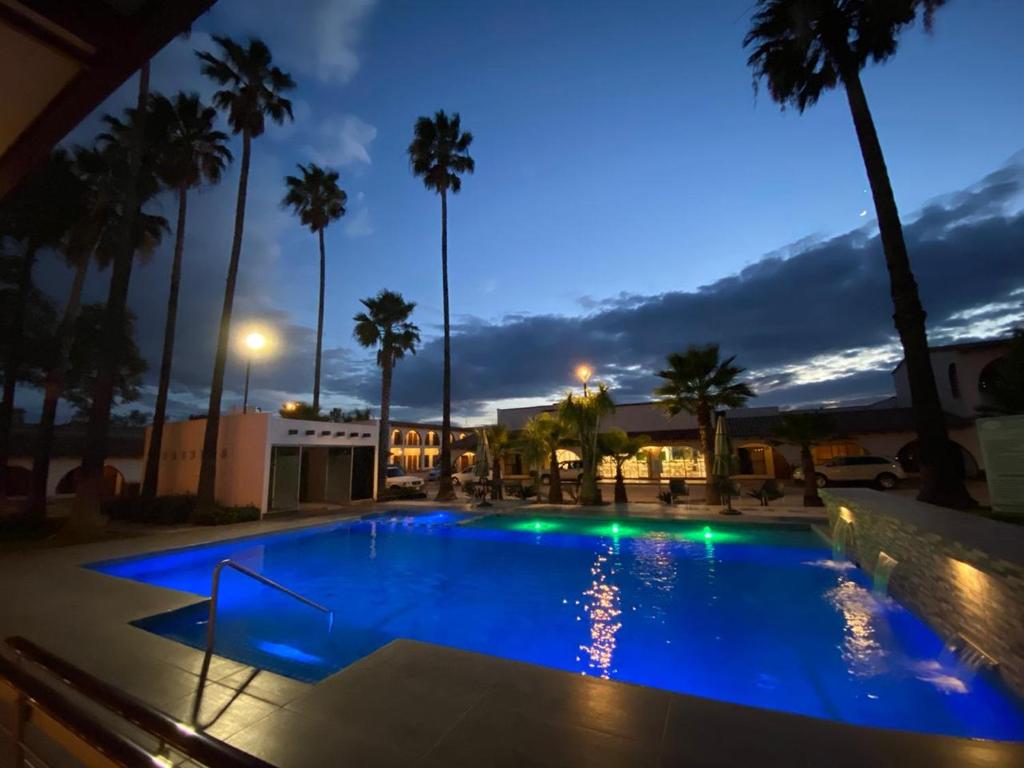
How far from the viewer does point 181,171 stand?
16.9 metres

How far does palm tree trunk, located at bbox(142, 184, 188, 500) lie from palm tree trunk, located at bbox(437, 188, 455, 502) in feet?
35.4

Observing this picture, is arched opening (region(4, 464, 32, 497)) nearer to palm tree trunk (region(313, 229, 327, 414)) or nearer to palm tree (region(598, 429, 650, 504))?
palm tree trunk (region(313, 229, 327, 414))

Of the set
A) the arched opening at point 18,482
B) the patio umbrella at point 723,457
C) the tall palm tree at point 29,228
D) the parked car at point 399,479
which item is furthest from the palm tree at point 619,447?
the arched opening at point 18,482

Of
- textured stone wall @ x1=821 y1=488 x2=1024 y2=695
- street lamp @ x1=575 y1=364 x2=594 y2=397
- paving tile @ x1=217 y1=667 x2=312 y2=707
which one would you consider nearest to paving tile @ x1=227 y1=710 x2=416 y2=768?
paving tile @ x1=217 y1=667 x2=312 y2=707

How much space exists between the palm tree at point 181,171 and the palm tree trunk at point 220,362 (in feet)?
5.91

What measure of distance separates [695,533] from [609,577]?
4767 millimetres

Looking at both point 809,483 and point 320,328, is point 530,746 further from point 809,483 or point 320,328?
point 320,328

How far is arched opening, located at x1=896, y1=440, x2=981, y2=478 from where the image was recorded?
22.6 m

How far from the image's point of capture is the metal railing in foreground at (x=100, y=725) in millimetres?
1041

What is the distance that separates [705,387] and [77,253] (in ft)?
77.3

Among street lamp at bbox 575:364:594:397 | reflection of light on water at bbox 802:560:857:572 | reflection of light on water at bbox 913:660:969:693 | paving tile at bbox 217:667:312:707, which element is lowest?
reflection of light on water at bbox 913:660:969:693

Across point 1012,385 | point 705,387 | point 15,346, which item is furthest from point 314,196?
point 1012,385

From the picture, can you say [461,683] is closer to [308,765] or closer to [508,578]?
[308,765]

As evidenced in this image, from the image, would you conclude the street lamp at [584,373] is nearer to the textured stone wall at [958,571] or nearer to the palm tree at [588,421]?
the palm tree at [588,421]
